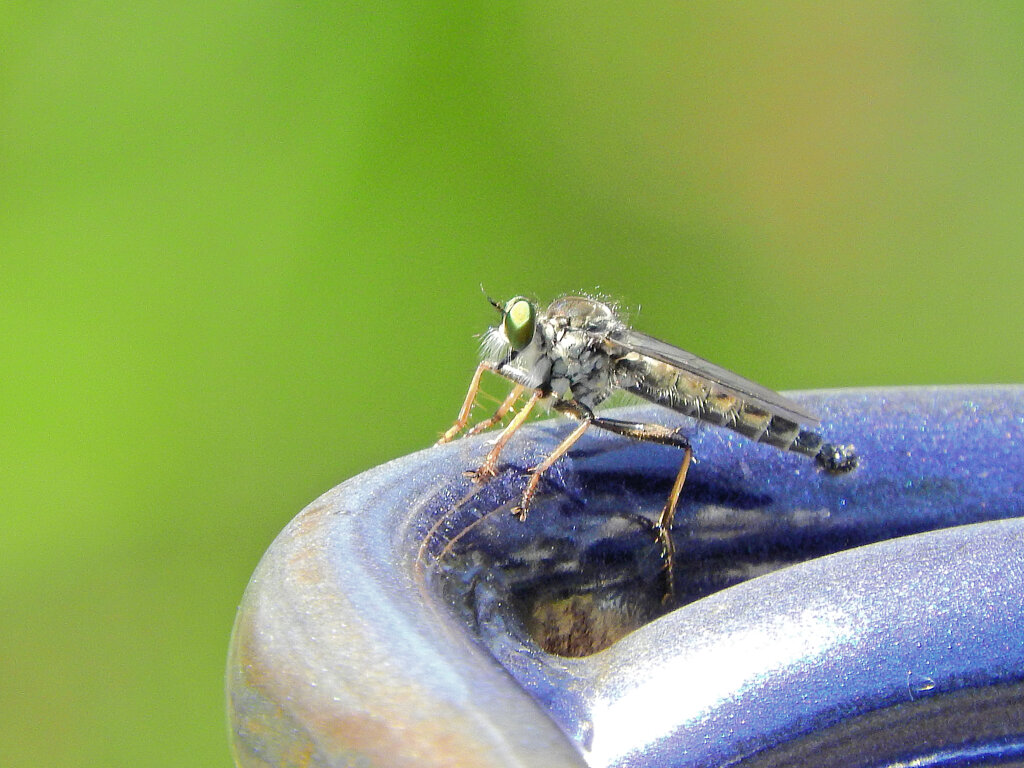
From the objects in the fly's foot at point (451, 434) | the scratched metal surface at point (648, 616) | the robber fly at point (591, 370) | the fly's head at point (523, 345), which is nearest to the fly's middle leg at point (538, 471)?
the scratched metal surface at point (648, 616)

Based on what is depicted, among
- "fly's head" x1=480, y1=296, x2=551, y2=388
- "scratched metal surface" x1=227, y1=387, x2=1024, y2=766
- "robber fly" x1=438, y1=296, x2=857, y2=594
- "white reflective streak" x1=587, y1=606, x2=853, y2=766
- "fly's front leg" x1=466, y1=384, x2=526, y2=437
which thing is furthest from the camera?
"fly's head" x1=480, y1=296, x2=551, y2=388

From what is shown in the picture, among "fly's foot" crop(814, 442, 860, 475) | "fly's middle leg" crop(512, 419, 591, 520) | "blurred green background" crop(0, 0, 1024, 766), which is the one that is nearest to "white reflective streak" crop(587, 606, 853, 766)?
"fly's middle leg" crop(512, 419, 591, 520)

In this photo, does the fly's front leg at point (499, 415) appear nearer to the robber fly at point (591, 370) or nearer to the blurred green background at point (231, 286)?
the robber fly at point (591, 370)

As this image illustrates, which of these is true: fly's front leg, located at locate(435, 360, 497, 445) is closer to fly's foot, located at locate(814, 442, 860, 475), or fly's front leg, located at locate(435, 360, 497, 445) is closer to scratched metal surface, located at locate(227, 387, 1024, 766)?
scratched metal surface, located at locate(227, 387, 1024, 766)

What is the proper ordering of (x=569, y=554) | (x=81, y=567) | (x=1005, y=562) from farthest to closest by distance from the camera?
(x=81, y=567) < (x=569, y=554) < (x=1005, y=562)

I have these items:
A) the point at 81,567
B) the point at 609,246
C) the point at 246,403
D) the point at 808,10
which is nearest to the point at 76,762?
the point at 81,567

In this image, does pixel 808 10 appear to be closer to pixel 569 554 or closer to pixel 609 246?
pixel 609 246
